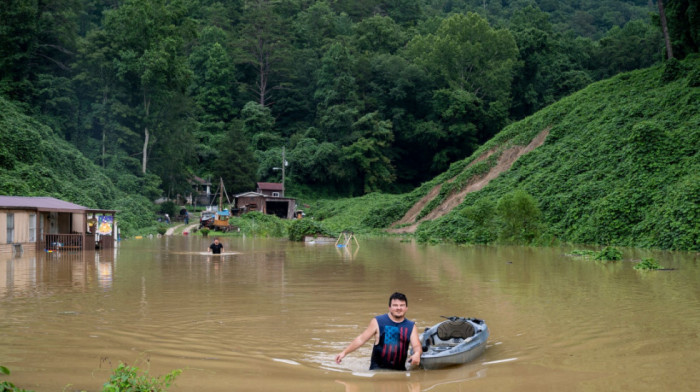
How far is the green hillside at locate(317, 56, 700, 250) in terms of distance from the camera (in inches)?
1321

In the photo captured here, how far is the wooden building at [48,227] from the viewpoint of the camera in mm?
29719

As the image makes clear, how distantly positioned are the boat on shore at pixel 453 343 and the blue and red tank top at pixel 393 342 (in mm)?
349

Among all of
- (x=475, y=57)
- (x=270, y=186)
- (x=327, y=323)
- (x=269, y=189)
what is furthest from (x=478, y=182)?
(x=327, y=323)

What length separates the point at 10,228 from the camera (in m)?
29.8

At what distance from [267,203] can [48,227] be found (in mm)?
37150

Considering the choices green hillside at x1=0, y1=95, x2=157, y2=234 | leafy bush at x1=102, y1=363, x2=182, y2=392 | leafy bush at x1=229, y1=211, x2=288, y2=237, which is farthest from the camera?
leafy bush at x1=229, y1=211, x2=288, y2=237

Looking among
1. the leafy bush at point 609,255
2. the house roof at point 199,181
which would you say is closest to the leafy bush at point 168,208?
the house roof at point 199,181

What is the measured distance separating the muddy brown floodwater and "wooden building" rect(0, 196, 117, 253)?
19.3ft

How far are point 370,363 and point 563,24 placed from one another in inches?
4151

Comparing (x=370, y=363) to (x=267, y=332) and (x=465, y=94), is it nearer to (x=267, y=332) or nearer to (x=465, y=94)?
(x=267, y=332)

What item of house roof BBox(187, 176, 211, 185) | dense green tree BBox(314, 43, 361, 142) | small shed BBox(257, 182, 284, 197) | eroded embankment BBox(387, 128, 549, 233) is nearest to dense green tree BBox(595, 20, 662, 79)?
dense green tree BBox(314, 43, 361, 142)

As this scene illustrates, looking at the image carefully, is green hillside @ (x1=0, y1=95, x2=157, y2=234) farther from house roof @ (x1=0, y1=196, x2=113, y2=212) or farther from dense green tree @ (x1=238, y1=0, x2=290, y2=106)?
dense green tree @ (x1=238, y1=0, x2=290, y2=106)

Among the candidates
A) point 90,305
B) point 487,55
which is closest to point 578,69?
point 487,55

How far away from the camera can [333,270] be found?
77.6ft
